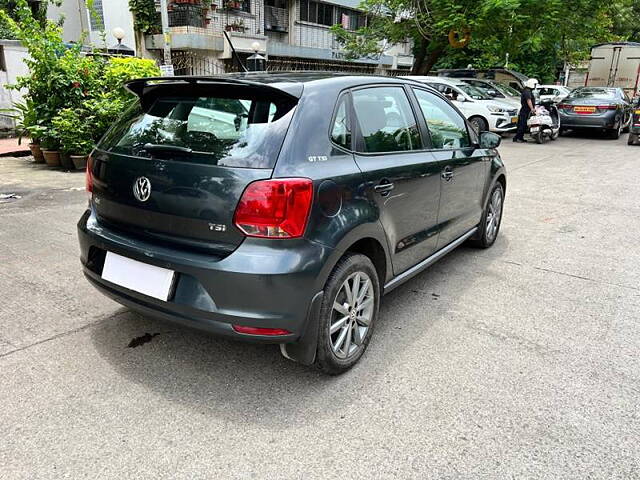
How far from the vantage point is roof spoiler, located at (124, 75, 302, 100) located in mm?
2646

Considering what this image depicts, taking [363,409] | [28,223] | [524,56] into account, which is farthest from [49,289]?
[524,56]

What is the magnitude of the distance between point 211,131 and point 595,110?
16.5m

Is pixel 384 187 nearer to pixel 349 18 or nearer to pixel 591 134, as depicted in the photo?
pixel 591 134

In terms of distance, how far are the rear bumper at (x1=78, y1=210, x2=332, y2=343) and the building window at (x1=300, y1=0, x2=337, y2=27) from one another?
25.7 m

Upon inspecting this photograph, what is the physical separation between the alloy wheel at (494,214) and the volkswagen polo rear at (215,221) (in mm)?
3093

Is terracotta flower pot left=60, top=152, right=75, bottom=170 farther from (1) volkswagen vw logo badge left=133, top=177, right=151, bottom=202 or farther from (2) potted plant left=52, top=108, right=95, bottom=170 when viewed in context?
(1) volkswagen vw logo badge left=133, top=177, right=151, bottom=202

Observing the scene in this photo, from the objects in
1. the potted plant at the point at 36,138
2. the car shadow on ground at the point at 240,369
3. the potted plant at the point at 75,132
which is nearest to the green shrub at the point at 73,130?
the potted plant at the point at 75,132

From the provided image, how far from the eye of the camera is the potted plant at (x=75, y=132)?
8773mm

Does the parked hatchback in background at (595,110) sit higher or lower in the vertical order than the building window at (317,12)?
lower

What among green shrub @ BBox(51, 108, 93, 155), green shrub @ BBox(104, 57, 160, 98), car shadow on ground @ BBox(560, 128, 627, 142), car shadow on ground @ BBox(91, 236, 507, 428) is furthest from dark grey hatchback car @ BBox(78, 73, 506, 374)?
car shadow on ground @ BBox(560, 128, 627, 142)

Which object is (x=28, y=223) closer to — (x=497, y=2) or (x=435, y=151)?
(x=435, y=151)

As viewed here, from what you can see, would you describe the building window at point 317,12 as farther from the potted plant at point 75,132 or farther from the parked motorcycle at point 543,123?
the potted plant at point 75,132

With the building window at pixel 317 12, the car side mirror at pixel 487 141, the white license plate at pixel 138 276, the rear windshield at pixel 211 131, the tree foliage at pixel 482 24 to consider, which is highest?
the building window at pixel 317 12

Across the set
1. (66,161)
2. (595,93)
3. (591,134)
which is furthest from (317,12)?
(66,161)
